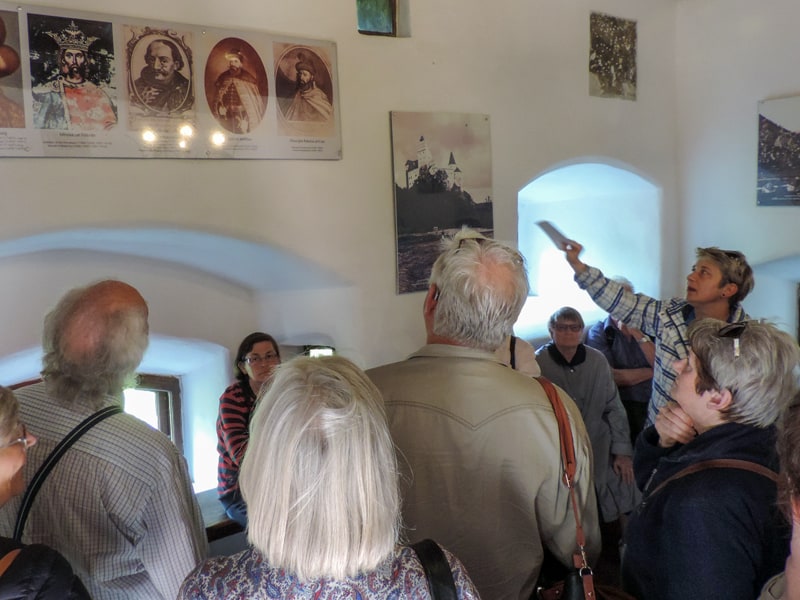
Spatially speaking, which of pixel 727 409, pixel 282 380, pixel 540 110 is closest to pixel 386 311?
pixel 540 110

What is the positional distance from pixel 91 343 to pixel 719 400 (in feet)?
4.14

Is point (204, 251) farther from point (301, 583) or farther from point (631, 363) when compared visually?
point (631, 363)

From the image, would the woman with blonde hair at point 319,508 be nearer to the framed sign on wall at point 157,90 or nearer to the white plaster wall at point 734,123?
the framed sign on wall at point 157,90

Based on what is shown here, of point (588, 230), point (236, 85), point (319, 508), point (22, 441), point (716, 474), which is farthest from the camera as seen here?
point (588, 230)

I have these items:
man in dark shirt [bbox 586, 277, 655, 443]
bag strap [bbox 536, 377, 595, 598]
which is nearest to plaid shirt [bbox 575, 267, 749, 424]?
man in dark shirt [bbox 586, 277, 655, 443]

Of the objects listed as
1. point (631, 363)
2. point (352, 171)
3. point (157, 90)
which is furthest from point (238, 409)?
point (631, 363)

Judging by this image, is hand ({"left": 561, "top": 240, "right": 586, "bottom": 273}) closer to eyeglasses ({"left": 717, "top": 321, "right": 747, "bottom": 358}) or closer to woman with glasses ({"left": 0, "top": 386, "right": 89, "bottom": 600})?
eyeglasses ({"left": 717, "top": 321, "right": 747, "bottom": 358})

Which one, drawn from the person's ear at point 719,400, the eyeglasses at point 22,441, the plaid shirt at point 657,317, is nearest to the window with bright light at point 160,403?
the plaid shirt at point 657,317

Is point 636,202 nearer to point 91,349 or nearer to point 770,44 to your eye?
point 770,44

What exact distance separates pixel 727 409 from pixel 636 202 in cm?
313

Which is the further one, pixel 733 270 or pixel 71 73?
pixel 733 270

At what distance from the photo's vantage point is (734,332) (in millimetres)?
1530

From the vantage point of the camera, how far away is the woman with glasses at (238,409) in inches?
109

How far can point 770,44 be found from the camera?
392 cm
